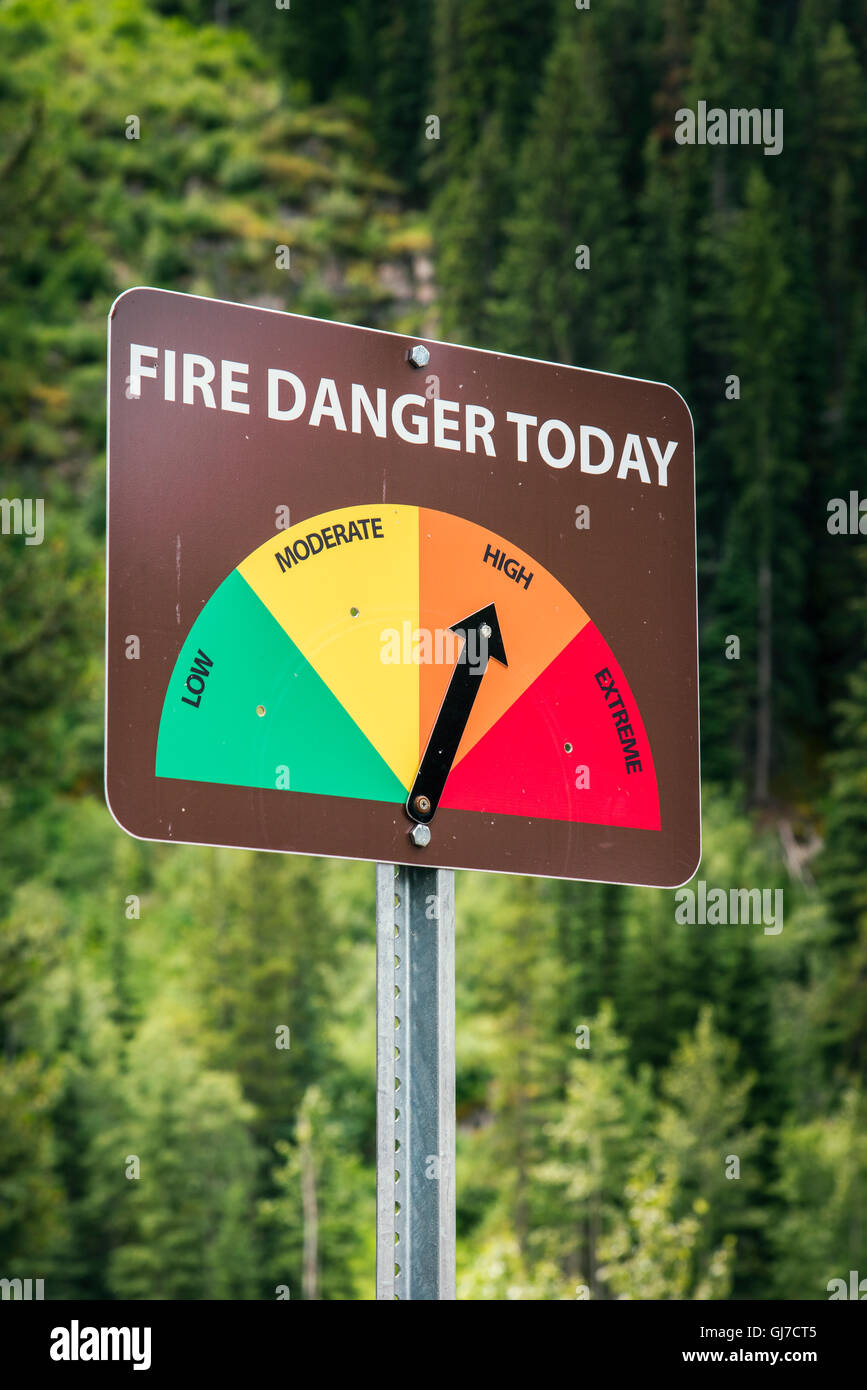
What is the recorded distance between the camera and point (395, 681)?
3.22 metres

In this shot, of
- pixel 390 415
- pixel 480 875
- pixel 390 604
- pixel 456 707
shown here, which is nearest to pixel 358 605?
pixel 390 604

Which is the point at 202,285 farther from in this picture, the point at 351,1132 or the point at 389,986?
the point at 389,986

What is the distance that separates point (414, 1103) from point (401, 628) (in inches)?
30.2

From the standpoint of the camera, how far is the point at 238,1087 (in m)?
47.3

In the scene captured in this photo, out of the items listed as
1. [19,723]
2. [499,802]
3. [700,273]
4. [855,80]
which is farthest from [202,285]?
[499,802]

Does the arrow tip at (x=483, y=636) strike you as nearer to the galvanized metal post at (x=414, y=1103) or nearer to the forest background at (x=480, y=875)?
the galvanized metal post at (x=414, y=1103)

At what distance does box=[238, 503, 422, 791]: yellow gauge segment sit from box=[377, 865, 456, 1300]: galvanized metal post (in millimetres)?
258

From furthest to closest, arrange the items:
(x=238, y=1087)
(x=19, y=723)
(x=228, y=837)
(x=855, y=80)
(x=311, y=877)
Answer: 1. (x=855, y=80)
2. (x=311, y=877)
3. (x=238, y=1087)
4. (x=19, y=723)
5. (x=228, y=837)

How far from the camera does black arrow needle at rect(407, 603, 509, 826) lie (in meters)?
3.25

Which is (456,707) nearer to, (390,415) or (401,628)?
(401,628)

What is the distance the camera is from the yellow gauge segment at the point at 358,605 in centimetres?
318
